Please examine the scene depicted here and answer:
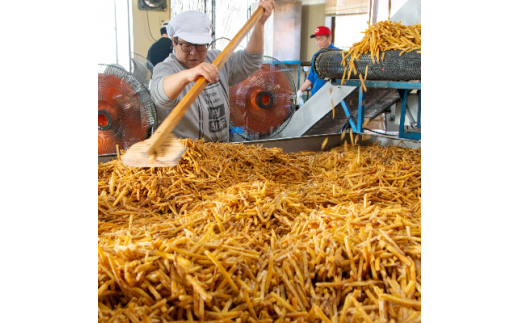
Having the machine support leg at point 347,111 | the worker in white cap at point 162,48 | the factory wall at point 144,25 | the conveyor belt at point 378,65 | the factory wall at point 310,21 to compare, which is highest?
the factory wall at point 310,21

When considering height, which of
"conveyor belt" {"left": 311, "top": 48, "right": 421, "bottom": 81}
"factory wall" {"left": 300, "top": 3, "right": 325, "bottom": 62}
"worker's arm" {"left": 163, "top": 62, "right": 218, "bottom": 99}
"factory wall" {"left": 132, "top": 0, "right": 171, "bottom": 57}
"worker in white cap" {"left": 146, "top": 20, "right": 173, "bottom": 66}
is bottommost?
"worker's arm" {"left": 163, "top": 62, "right": 218, "bottom": 99}

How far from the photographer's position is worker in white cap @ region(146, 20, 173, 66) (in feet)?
9.02

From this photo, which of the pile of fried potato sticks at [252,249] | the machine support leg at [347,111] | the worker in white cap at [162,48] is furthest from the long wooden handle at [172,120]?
the machine support leg at [347,111]

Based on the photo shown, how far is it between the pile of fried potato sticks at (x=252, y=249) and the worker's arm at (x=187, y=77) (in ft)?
1.33

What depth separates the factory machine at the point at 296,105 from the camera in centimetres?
234

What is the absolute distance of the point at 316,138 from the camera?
122 inches

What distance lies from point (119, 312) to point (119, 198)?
0.77 m

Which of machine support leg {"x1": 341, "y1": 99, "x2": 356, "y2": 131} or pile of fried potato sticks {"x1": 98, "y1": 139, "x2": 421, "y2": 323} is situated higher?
machine support leg {"x1": 341, "y1": 99, "x2": 356, "y2": 131}

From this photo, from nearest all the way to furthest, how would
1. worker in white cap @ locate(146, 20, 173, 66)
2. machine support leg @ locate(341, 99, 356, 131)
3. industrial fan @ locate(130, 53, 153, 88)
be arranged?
worker in white cap @ locate(146, 20, 173, 66)
industrial fan @ locate(130, 53, 153, 88)
machine support leg @ locate(341, 99, 356, 131)

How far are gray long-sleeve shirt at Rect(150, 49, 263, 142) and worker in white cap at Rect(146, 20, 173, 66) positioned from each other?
0.30m

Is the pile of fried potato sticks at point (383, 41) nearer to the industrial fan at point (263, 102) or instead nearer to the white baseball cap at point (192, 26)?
the white baseball cap at point (192, 26)

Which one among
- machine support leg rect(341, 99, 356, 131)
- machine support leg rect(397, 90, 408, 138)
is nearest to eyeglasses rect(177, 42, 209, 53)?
machine support leg rect(341, 99, 356, 131)

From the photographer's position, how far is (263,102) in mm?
3953

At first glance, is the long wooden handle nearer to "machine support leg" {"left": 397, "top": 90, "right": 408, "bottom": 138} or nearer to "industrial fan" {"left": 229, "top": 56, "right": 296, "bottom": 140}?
"machine support leg" {"left": 397, "top": 90, "right": 408, "bottom": 138}
